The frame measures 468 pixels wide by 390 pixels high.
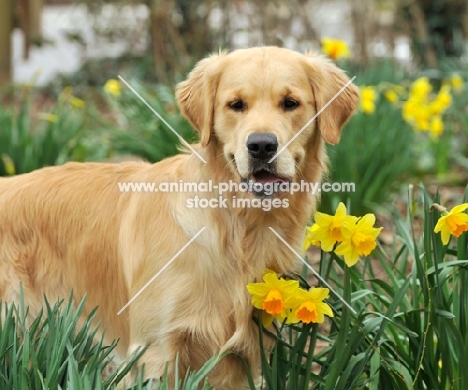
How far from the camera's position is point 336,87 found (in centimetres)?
296

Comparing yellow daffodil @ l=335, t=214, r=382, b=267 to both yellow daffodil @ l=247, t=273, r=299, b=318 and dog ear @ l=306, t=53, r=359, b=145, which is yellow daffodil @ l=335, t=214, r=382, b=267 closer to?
yellow daffodil @ l=247, t=273, r=299, b=318

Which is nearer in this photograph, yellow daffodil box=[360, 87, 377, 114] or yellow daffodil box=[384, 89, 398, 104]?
yellow daffodil box=[360, 87, 377, 114]

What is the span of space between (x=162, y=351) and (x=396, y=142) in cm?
322

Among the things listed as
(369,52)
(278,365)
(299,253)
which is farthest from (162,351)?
(369,52)

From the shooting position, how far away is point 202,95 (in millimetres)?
2971

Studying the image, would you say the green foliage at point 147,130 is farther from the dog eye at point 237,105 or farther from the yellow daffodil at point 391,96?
the dog eye at point 237,105

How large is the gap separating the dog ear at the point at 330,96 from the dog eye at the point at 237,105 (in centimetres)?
31

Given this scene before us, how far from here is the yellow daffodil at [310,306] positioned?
7.93ft

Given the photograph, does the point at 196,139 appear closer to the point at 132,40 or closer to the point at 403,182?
the point at 403,182

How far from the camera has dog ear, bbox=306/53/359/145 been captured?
9.39 ft

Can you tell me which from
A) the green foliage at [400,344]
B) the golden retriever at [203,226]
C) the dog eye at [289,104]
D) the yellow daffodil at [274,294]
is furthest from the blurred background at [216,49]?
the yellow daffodil at [274,294]

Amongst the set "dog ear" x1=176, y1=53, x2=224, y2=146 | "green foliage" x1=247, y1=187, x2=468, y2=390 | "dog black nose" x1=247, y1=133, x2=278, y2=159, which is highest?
"dog ear" x1=176, y1=53, x2=224, y2=146

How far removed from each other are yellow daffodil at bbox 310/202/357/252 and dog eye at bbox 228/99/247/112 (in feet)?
1.82

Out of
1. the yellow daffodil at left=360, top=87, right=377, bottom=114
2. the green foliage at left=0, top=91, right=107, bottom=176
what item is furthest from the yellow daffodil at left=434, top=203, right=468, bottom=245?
the green foliage at left=0, top=91, right=107, bottom=176
